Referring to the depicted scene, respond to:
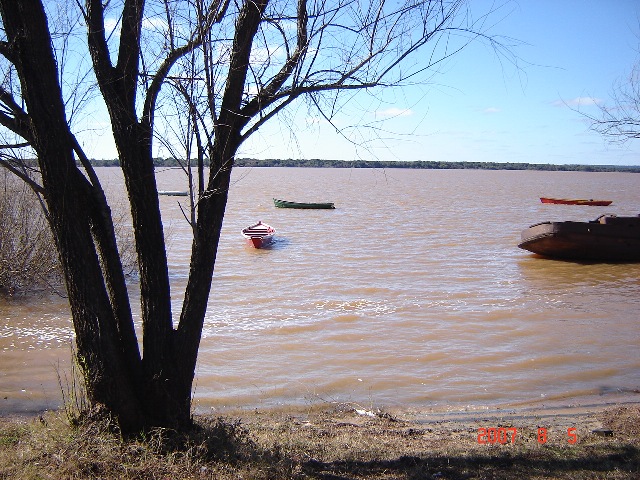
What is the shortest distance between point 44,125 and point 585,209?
164 feet

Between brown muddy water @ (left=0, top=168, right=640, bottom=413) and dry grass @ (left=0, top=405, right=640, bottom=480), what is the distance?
210cm

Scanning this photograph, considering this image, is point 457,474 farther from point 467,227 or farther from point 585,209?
point 585,209

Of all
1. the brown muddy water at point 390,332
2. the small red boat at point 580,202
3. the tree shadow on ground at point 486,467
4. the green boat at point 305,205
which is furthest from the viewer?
the small red boat at point 580,202

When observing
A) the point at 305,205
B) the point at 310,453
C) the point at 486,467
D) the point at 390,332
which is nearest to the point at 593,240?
the point at 390,332

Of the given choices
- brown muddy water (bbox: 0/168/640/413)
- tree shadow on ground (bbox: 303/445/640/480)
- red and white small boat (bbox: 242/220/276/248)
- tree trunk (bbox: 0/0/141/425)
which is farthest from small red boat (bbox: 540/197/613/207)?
tree trunk (bbox: 0/0/141/425)

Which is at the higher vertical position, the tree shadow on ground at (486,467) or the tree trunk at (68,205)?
the tree trunk at (68,205)

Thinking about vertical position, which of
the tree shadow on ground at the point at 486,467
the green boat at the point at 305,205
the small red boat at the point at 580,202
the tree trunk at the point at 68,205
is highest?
the tree trunk at the point at 68,205

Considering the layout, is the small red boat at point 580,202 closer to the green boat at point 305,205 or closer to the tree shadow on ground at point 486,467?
the green boat at point 305,205

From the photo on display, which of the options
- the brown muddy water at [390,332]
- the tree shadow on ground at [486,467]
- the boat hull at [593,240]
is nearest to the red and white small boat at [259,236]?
the brown muddy water at [390,332]

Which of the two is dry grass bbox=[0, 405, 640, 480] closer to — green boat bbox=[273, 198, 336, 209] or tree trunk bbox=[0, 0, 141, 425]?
tree trunk bbox=[0, 0, 141, 425]

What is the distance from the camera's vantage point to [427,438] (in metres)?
6.35

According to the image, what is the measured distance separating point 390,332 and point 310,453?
7132 millimetres

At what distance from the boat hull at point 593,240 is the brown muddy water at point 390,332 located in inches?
15.6

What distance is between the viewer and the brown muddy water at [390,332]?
30.0 ft
